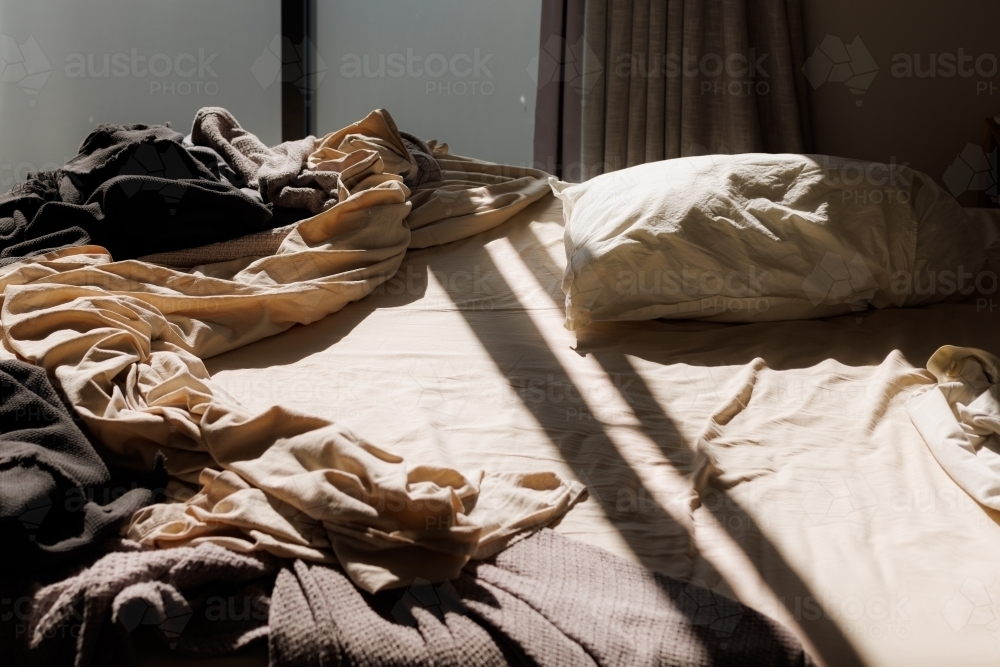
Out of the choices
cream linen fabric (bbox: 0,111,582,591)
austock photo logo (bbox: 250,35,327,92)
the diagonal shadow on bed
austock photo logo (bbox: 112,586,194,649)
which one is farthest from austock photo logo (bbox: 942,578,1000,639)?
austock photo logo (bbox: 250,35,327,92)

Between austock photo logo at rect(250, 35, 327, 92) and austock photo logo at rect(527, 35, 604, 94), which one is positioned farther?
austock photo logo at rect(250, 35, 327, 92)

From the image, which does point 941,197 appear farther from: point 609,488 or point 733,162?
point 609,488

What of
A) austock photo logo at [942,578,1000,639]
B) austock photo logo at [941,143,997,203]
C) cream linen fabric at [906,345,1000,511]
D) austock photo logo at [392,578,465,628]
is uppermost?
austock photo logo at [941,143,997,203]

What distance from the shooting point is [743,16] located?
319 cm

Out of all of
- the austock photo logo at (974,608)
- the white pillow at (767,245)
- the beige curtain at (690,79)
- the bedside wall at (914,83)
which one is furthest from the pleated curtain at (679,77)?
the austock photo logo at (974,608)

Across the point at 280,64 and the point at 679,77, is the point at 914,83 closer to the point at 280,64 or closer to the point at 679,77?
the point at 679,77

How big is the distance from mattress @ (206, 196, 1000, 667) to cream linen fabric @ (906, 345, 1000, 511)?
0.02m

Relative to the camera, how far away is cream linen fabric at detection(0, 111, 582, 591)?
93 centimetres

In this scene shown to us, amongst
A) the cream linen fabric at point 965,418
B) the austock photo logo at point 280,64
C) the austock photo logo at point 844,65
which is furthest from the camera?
the austock photo logo at point 280,64

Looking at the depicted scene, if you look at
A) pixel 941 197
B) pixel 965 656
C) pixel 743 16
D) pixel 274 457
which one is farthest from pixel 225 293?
pixel 743 16

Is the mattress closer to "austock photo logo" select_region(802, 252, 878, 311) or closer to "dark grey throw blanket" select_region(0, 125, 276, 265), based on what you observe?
"austock photo logo" select_region(802, 252, 878, 311)

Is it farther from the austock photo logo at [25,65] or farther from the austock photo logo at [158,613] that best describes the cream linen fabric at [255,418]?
the austock photo logo at [25,65]

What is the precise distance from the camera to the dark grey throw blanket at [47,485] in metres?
0.86

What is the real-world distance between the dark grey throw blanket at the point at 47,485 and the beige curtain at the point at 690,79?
8.50 feet
